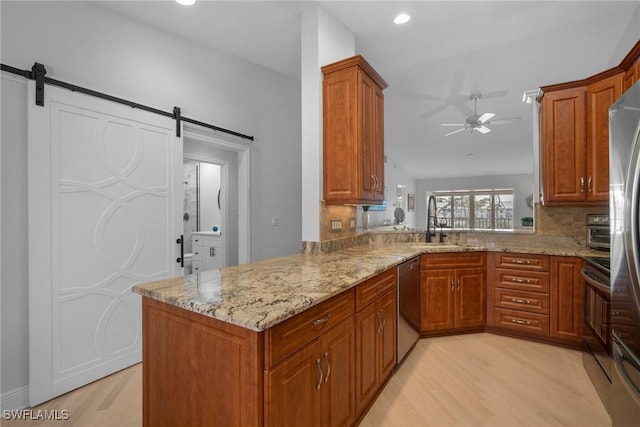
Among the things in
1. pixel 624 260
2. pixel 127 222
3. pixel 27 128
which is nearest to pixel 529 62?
pixel 624 260

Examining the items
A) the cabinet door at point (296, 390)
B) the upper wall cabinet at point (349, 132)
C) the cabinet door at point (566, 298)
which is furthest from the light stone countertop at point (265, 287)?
the cabinet door at point (566, 298)

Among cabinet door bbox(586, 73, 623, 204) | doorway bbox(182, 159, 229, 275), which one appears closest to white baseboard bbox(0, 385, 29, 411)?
doorway bbox(182, 159, 229, 275)

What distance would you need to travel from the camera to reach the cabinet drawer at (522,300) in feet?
9.32

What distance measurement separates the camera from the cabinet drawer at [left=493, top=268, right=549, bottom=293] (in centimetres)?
283

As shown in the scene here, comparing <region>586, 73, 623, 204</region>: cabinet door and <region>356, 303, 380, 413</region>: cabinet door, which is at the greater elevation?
<region>586, 73, 623, 204</region>: cabinet door

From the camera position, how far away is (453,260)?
2.98 meters

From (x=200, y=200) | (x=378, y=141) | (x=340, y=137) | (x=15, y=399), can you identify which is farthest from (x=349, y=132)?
(x=200, y=200)

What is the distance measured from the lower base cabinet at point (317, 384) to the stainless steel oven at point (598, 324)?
1791mm

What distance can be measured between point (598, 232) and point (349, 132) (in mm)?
2513

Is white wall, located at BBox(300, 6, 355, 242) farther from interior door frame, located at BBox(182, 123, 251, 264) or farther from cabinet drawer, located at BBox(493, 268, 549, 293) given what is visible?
cabinet drawer, located at BBox(493, 268, 549, 293)

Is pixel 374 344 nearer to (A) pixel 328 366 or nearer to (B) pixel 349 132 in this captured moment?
(A) pixel 328 366

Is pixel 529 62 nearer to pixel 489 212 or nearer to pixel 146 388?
pixel 146 388

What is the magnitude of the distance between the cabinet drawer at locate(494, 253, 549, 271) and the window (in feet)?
23.9

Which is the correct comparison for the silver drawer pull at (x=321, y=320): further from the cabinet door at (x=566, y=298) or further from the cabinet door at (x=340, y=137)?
the cabinet door at (x=566, y=298)
